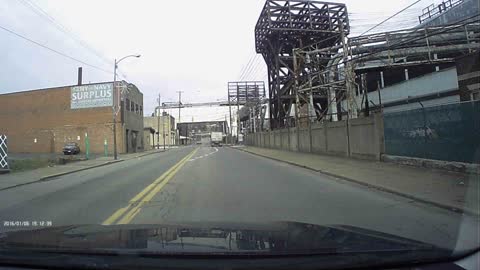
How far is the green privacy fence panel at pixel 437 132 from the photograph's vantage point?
13.6m

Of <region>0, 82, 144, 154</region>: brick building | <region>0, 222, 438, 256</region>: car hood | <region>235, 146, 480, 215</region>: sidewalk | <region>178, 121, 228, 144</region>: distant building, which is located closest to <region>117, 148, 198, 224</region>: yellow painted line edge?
<region>0, 222, 438, 256</region>: car hood

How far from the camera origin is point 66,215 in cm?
896

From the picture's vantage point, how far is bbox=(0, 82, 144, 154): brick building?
53281 millimetres

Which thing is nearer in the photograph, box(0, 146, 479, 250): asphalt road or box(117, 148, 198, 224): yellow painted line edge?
box(0, 146, 479, 250): asphalt road

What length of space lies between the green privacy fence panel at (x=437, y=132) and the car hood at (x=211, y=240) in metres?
10.5

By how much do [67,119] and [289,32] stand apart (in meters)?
29.4

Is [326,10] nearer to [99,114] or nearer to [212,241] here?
[99,114]

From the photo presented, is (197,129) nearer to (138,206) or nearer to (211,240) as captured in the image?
(138,206)

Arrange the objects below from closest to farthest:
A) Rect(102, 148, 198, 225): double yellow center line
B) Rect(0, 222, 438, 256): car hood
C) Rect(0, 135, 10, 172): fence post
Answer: Rect(0, 222, 438, 256): car hood < Rect(102, 148, 198, 225): double yellow center line < Rect(0, 135, 10, 172): fence post

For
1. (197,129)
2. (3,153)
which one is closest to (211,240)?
(3,153)

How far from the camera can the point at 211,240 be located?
4.30 metres

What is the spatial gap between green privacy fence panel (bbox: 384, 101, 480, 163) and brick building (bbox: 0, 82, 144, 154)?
3790 centimetres

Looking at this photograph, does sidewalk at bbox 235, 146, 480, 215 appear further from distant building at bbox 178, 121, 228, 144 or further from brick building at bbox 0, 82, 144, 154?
distant building at bbox 178, 121, 228, 144

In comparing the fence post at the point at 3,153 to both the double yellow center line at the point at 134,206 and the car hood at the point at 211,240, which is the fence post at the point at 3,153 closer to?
the double yellow center line at the point at 134,206
